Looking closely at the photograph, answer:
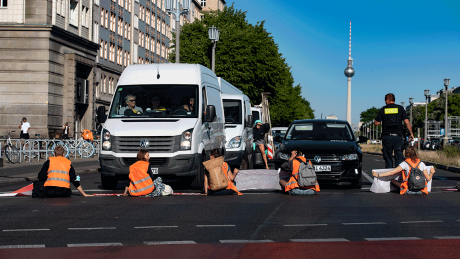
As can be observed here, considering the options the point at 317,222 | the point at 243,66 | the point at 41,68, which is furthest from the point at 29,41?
the point at 317,222

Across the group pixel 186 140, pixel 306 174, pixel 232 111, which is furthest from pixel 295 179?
pixel 232 111

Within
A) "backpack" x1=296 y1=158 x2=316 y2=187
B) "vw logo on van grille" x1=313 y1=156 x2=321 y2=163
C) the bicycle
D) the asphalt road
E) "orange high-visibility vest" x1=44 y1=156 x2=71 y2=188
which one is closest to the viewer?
the asphalt road

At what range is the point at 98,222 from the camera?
28.7 feet

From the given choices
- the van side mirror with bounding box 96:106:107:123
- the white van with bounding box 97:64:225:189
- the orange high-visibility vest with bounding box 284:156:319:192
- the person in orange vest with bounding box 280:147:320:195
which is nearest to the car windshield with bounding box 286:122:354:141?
the white van with bounding box 97:64:225:189

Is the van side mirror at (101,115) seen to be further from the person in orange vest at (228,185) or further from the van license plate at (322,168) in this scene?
the van license plate at (322,168)

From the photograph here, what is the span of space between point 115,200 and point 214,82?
19.8 ft

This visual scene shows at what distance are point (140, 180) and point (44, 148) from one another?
51.3 ft

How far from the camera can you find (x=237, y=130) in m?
19.1

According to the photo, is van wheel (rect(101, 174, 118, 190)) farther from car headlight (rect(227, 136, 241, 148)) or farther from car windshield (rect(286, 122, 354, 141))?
car headlight (rect(227, 136, 241, 148))

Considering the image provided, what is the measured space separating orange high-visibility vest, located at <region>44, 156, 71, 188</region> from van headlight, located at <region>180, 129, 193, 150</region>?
233 centimetres

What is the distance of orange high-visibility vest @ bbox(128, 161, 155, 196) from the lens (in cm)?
1243

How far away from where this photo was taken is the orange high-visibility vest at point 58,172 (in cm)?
1220

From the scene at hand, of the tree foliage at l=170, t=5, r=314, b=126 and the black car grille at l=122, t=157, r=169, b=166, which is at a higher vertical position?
the tree foliage at l=170, t=5, r=314, b=126

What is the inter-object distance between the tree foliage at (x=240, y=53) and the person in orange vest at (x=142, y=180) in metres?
37.5
